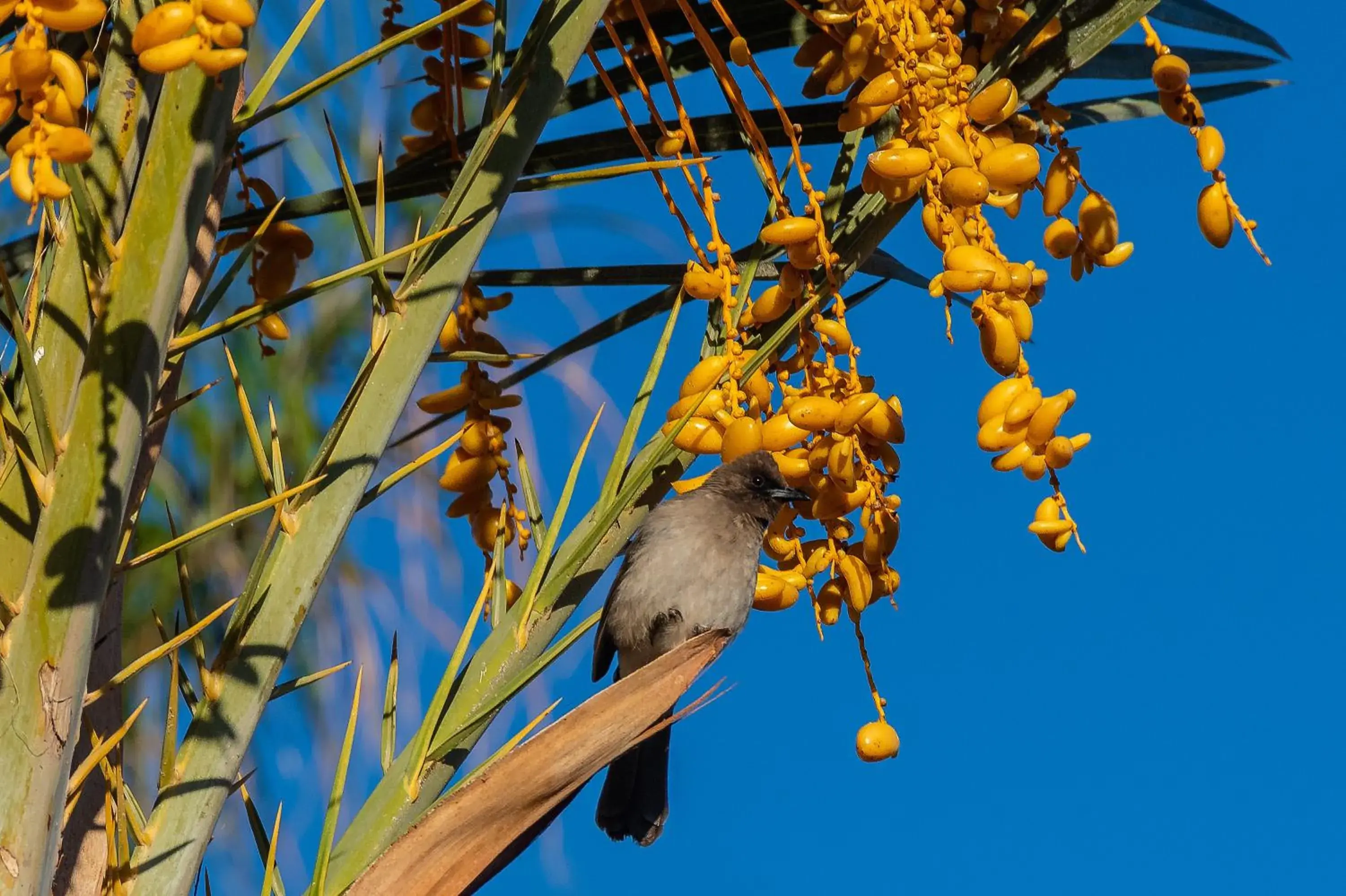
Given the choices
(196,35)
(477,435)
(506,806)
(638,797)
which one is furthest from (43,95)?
(638,797)

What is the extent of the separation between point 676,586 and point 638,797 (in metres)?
0.45

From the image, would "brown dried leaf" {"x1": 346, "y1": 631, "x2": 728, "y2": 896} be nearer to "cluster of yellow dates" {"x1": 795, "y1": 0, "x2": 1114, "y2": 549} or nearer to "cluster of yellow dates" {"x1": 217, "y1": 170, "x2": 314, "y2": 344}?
"cluster of yellow dates" {"x1": 795, "y1": 0, "x2": 1114, "y2": 549}

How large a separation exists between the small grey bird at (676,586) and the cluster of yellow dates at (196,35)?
217cm

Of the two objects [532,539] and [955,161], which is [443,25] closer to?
[532,539]

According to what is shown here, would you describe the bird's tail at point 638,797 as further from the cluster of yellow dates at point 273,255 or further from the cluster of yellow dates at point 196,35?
the cluster of yellow dates at point 196,35

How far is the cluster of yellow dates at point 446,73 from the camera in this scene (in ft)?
6.34

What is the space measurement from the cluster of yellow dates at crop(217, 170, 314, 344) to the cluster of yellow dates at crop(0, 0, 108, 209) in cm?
91

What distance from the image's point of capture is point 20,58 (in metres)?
0.92

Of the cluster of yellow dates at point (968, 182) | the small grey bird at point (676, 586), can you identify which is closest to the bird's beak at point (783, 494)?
the small grey bird at point (676, 586)

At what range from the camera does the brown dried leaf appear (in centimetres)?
134

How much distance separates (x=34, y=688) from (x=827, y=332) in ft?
2.77

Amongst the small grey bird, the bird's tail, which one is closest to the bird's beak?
the small grey bird

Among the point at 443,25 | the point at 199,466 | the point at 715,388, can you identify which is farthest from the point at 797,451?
the point at 199,466

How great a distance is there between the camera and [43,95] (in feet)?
3.12
